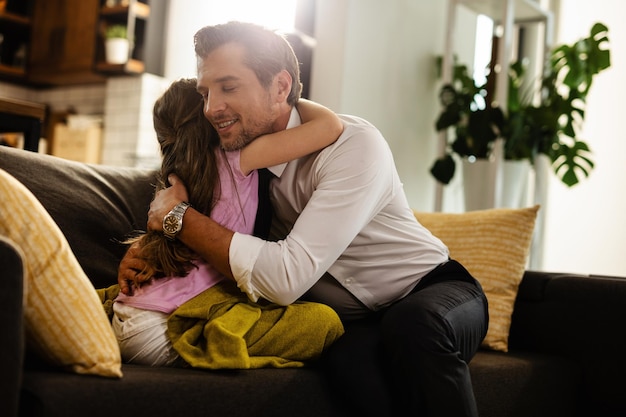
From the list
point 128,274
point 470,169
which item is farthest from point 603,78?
point 128,274

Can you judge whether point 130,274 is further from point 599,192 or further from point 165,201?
point 599,192

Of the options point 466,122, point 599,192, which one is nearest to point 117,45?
point 466,122

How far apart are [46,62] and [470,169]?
12.5 ft

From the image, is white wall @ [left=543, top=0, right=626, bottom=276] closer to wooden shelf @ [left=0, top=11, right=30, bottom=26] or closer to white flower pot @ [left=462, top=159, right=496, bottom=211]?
white flower pot @ [left=462, top=159, right=496, bottom=211]

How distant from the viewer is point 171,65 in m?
5.74

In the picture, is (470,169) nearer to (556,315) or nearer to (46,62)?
(556,315)

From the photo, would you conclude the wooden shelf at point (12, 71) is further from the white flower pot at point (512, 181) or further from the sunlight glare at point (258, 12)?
the white flower pot at point (512, 181)

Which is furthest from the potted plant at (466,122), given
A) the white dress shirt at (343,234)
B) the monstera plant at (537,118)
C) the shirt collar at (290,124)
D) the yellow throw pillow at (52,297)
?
the yellow throw pillow at (52,297)

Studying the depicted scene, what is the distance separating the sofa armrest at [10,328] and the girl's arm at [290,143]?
2.22 feet

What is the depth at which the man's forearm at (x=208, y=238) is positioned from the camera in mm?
1501

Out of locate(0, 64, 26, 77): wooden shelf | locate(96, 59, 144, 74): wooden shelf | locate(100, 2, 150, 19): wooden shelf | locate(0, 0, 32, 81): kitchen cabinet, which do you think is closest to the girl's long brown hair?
locate(96, 59, 144, 74): wooden shelf

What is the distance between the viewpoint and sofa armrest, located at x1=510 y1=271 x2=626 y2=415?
7.09 ft

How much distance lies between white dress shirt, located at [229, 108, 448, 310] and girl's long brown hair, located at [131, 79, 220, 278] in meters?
0.15

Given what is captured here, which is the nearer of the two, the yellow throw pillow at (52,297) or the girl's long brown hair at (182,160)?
the yellow throw pillow at (52,297)
